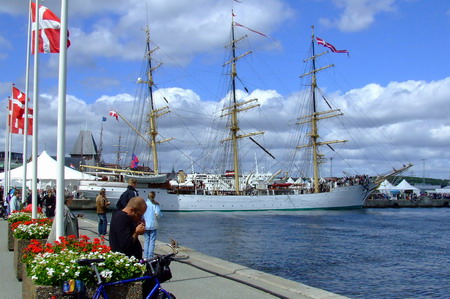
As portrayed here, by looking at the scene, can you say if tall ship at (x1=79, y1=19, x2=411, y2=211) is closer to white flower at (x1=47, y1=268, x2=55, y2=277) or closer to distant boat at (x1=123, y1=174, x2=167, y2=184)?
distant boat at (x1=123, y1=174, x2=167, y2=184)

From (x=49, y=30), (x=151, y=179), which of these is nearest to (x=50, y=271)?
(x=49, y=30)

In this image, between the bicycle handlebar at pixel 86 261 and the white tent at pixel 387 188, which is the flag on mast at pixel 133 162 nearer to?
the bicycle handlebar at pixel 86 261

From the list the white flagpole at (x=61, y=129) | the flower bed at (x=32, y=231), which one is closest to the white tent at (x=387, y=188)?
the flower bed at (x=32, y=231)

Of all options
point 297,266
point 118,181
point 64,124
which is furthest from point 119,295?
point 118,181

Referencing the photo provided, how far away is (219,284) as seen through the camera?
9.07 metres

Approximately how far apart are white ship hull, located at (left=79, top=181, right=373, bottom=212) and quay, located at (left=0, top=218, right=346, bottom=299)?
1740 inches

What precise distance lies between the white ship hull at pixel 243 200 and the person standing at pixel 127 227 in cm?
4849

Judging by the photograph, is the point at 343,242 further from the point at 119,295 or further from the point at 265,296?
the point at 119,295

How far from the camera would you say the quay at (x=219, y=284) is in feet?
27.1

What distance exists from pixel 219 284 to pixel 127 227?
3.48 metres

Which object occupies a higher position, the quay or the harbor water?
the quay

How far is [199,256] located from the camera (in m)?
12.9

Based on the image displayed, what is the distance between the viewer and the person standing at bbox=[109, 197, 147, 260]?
6.11 meters

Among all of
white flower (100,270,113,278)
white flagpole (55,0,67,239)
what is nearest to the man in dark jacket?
white flagpole (55,0,67,239)
